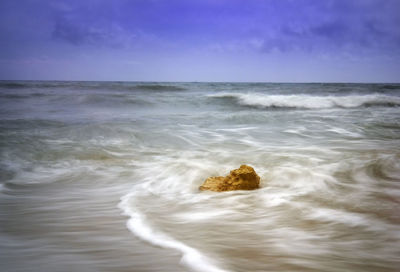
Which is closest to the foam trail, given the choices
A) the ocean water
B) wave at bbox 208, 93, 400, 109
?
the ocean water

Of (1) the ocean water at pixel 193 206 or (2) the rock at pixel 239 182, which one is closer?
(1) the ocean water at pixel 193 206

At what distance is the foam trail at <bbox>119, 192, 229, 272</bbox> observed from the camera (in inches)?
68.8

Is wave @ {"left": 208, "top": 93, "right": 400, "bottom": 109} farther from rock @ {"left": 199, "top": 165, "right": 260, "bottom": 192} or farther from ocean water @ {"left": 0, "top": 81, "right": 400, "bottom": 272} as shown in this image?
rock @ {"left": 199, "top": 165, "right": 260, "bottom": 192}

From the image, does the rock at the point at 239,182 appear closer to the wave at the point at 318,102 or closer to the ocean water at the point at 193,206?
the ocean water at the point at 193,206

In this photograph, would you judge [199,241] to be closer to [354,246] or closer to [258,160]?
[354,246]

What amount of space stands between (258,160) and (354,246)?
9.75 ft

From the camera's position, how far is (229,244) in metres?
2.03

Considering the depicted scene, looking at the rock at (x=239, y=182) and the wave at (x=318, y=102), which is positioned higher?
the wave at (x=318, y=102)

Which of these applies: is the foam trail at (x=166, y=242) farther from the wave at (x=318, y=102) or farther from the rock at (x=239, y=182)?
the wave at (x=318, y=102)

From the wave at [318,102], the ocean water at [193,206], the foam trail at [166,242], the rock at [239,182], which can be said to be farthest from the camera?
the wave at [318,102]

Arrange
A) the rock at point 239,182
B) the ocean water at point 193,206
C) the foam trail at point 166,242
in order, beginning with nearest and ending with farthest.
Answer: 1. the foam trail at point 166,242
2. the ocean water at point 193,206
3. the rock at point 239,182

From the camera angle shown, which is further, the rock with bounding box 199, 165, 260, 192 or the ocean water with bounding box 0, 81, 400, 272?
the rock with bounding box 199, 165, 260, 192

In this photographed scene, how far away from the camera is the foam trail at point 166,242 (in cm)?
175

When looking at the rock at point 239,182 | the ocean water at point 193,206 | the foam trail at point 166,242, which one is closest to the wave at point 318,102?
the ocean water at point 193,206
